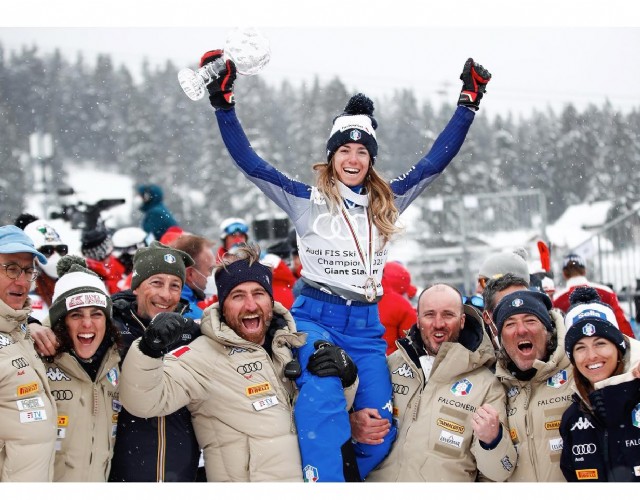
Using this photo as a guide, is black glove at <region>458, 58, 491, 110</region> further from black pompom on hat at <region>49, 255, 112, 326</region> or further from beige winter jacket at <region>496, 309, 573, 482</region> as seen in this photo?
black pompom on hat at <region>49, 255, 112, 326</region>

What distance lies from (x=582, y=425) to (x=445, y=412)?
0.73 metres

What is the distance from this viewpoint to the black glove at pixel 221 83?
4.17m

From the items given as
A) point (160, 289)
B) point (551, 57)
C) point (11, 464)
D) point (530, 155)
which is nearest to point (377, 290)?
point (160, 289)

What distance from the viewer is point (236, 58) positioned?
4.20 m

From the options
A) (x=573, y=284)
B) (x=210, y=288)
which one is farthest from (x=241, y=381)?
(x=573, y=284)

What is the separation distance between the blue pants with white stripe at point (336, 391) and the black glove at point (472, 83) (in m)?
1.26

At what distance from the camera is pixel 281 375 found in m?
4.10

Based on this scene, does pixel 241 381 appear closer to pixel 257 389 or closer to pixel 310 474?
pixel 257 389

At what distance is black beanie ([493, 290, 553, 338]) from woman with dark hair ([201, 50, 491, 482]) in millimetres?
675

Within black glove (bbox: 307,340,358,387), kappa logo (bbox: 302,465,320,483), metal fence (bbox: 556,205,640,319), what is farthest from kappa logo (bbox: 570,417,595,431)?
metal fence (bbox: 556,205,640,319)

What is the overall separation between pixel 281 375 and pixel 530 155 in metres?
38.9

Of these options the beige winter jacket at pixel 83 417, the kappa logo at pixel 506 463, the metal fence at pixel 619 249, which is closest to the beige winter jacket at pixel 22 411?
the beige winter jacket at pixel 83 417

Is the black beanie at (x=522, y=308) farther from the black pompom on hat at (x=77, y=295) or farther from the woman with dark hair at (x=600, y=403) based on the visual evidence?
the black pompom on hat at (x=77, y=295)

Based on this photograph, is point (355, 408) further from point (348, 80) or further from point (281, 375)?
point (348, 80)
